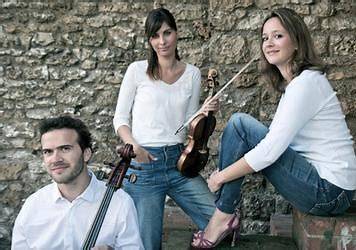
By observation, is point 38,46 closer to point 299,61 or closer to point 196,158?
point 196,158

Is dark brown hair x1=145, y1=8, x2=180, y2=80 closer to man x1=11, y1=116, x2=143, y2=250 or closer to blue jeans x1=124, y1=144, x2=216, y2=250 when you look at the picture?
blue jeans x1=124, y1=144, x2=216, y2=250

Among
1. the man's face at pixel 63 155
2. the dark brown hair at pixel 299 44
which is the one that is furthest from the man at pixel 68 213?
the dark brown hair at pixel 299 44

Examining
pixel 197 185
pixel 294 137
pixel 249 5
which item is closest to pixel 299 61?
pixel 294 137

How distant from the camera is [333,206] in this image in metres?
2.46

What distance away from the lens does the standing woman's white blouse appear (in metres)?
2.75

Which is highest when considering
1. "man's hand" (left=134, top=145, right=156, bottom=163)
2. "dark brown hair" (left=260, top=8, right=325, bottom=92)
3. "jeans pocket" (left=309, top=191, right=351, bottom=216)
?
"dark brown hair" (left=260, top=8, right=325, bottom=92)

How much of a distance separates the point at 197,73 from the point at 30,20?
6.10 feet

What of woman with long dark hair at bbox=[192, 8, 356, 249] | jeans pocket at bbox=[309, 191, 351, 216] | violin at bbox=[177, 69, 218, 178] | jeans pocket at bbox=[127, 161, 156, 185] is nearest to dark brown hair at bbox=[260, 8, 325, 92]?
woman with long dark hair at bbox=[192, 8, 356, 249]

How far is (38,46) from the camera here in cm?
419

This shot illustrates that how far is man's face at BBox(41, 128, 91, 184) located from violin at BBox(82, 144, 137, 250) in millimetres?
133

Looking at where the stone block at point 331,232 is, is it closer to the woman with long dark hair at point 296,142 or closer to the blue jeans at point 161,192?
the woman with long dark hair at point 296,142

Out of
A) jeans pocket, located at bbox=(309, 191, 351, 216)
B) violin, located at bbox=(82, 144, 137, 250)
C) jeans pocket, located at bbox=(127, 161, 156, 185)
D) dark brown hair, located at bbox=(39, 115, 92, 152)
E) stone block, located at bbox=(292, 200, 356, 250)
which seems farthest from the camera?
jeans pocket, located at bbox=(127, 161, 156, 185)

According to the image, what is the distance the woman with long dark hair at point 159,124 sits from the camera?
2.74 m

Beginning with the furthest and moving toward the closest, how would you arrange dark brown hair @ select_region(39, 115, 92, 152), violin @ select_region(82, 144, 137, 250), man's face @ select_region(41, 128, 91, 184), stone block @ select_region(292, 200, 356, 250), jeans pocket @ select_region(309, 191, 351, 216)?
stone block @ select_region(292, 200, 356, 250) < jeans pocket @ select_region(309, 191, 351, 216) < dark brown hair @ select_region(39, 115, 92, 152) < man's face @ select_region(41, 128, 91, 184) < violin @ select_region(82, 144, 137, 250)
